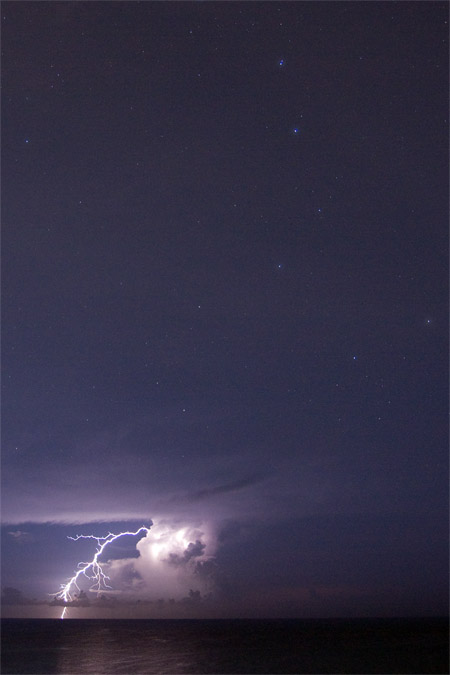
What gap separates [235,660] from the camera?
31406mm

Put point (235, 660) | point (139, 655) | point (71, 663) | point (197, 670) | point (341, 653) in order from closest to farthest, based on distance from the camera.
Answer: point (197, 670) → point (71, 663) → point (235, 660) → point (139, 655) → point (341, 653)

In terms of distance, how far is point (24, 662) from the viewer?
29484mm

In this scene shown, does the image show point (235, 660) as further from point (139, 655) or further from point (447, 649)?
point (447, 649)

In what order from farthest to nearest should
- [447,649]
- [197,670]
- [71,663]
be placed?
[447,649] < [71,663] < [197,670]

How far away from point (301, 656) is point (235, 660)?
229 inches

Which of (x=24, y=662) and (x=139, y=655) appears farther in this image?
(x=139, y=655)

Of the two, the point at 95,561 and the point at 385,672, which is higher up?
the point at 95,561

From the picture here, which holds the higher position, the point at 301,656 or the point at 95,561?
the point at 95,561

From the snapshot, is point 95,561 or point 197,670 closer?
point 197,670

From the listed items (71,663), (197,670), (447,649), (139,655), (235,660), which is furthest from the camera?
(447,649)

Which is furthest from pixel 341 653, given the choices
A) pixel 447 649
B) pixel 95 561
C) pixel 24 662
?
pixel 24 662

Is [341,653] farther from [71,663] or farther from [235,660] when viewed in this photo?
[71,663]

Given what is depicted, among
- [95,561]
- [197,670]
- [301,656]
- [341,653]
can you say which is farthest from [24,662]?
[341,653]

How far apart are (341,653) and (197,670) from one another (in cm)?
1491
